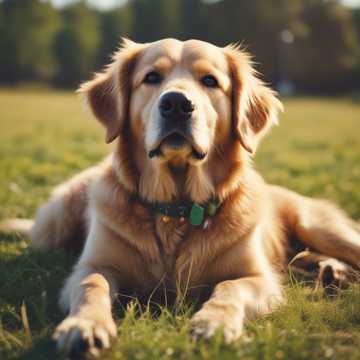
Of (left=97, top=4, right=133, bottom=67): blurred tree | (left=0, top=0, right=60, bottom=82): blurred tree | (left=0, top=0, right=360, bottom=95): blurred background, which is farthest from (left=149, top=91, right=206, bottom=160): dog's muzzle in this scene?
(left=97, top=4, right=133, bottom=67): blurred tree

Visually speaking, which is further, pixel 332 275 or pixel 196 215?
pixel 332 275

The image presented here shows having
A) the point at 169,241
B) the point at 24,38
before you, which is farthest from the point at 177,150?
the point at 24,38

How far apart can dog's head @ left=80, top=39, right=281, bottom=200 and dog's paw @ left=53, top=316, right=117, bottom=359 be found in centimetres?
124

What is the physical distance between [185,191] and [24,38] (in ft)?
134

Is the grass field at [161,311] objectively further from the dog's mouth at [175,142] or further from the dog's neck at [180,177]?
the dog's mouth at [175,142]

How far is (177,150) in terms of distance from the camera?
310 cm

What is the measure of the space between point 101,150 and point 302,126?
8527 mm

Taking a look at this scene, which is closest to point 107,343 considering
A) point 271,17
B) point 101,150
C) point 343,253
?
point 343,253

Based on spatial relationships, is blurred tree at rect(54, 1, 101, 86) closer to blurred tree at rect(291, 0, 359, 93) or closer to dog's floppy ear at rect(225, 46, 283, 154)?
blurred tree at rect(291, 0, 359, 93)

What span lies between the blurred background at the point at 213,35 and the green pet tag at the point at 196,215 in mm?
34557

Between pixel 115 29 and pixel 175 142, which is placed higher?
pixel 115 29

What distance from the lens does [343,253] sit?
3.84m

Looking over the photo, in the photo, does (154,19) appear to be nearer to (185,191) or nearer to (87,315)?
(185,191)

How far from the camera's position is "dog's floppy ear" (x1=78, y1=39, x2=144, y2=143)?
354 cm
